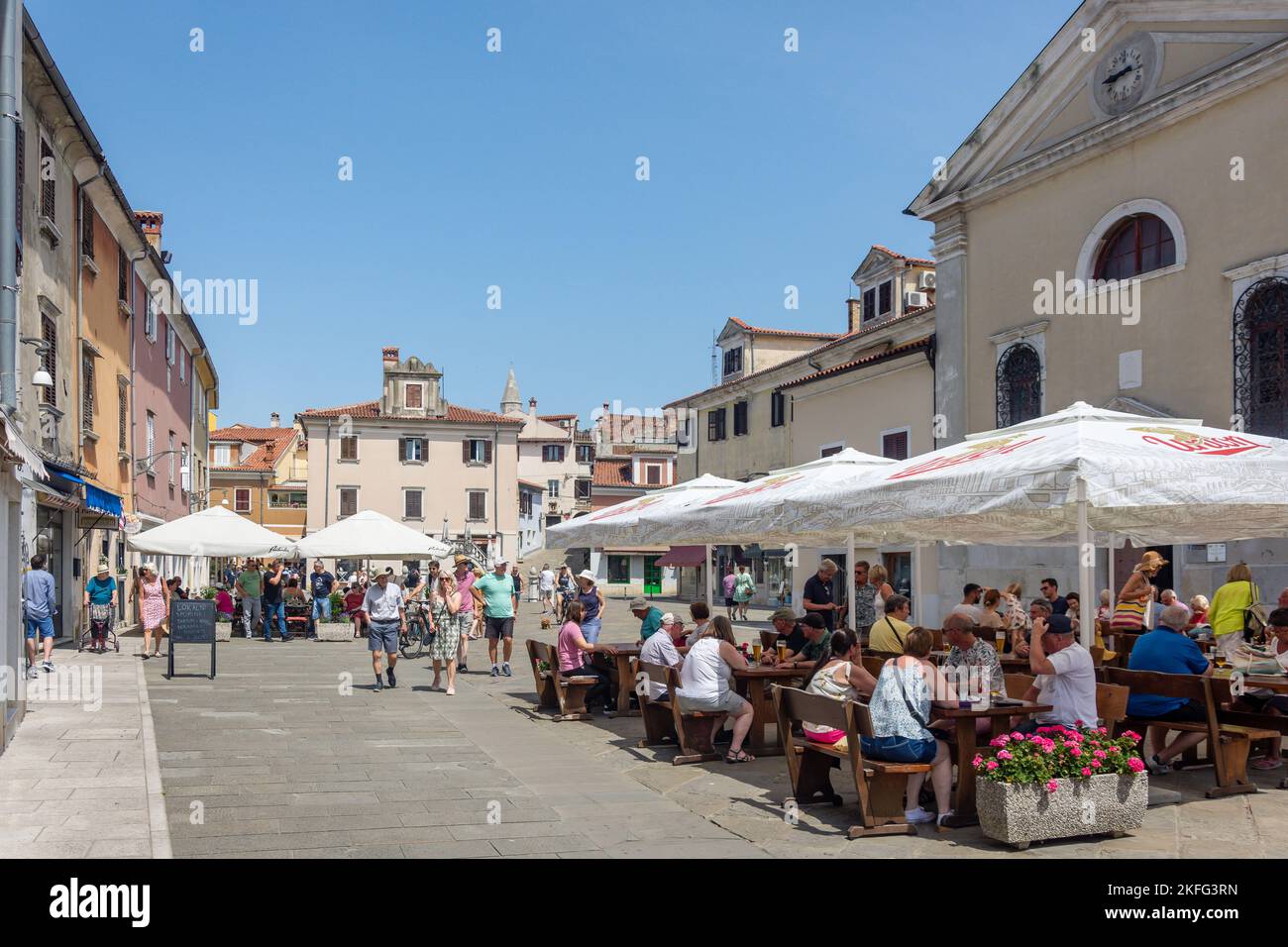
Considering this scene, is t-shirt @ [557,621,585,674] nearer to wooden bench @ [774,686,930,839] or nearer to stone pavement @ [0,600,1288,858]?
stone pavement @ [0,600,1288,858]

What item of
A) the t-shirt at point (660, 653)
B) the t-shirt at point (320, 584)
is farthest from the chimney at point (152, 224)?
the t-shirt at point (660, 653)

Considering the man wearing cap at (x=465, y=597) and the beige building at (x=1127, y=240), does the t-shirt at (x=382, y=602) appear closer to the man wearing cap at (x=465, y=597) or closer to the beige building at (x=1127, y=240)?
the man wearing cap at (x=465, y=597)

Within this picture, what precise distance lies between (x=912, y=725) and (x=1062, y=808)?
1.00m

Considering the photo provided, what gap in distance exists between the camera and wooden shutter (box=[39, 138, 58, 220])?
60.3 feet

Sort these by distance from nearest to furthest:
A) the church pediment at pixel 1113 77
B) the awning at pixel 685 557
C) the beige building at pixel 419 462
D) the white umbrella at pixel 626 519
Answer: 1. the white umbrella at pixel 626 519
2. the church pediment at pixel 1113 77
3. the awning at pixel 685 557
4. the beige building at pixel 419 462

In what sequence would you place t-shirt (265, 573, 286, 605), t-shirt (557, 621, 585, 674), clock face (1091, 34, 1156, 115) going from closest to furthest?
t-shirt (557, 621, 585, 674), clock face (1091, 34, 1156, 115), t-shirt (265, 573, 286, 605)

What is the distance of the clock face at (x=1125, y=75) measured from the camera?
19203mm

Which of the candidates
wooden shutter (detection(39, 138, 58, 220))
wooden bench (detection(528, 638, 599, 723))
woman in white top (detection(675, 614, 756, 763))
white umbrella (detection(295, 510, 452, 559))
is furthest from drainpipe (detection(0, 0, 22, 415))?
white umbrella (detection(295, 510, 452, 559))

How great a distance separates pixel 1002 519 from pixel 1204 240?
30.0ft

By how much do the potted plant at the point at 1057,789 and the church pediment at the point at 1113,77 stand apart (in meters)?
13.6

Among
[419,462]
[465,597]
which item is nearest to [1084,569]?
[465,597]

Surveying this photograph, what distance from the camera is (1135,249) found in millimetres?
19297

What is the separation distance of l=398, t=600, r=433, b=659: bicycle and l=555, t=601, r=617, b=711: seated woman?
30.0 ft
